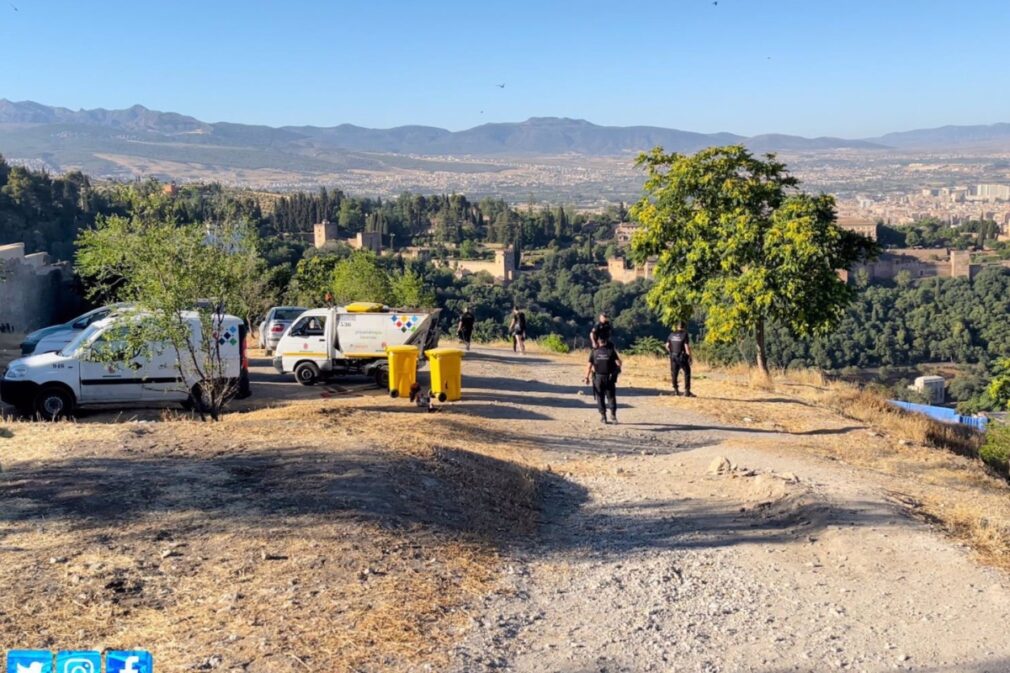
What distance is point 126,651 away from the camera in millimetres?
5168

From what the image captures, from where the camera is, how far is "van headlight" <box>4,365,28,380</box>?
13.9 m

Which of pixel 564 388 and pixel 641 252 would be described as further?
pixel 641 252

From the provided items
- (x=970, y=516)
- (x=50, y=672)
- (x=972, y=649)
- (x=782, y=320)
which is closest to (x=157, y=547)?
(x=50, y=672)

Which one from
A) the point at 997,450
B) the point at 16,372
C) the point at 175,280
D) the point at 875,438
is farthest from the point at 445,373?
Result: the point at 997,450

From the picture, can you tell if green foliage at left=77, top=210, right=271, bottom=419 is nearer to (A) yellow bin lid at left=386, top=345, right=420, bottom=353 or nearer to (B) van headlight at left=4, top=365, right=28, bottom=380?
(B) van headlight at left=4, top=365, right=28, bottom=380

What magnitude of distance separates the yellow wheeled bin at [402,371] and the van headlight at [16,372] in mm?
5446

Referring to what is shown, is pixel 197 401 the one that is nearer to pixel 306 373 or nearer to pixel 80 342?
pixel 80 342

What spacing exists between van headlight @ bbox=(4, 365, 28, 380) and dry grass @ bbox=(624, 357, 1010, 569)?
10.2 m

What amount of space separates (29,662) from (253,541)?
8.72 ft

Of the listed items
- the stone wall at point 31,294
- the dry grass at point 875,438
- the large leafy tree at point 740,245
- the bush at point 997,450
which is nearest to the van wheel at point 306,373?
the dry grass at point 875,438

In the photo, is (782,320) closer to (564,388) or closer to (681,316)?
(681,316)

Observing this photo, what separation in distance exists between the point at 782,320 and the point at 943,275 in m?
47.5

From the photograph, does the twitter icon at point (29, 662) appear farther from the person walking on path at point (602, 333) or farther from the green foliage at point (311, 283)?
the green foliage at point (311, 283)

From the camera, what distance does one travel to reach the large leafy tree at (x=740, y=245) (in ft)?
61.8
